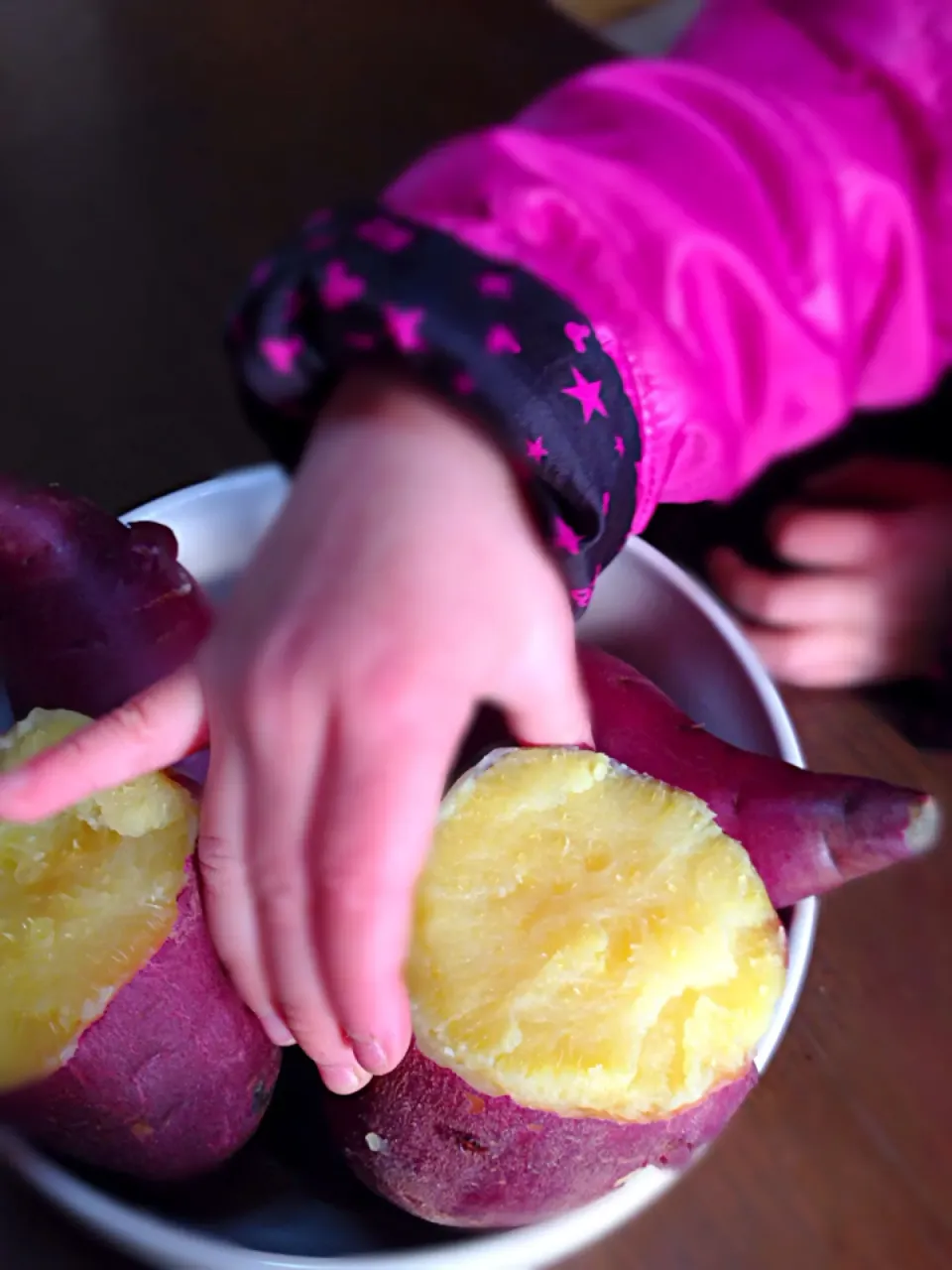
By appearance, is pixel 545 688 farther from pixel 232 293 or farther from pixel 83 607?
pixel 232 293

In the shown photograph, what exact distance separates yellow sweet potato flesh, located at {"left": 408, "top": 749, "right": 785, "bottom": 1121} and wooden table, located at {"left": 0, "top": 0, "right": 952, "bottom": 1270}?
88 millimetres

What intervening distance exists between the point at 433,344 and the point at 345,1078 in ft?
0.65

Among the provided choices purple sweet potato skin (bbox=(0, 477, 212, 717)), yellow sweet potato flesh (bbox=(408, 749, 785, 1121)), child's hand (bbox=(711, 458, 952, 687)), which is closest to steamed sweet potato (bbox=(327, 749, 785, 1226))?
yellow sweet potato flesh (bbox=(408, 749, 785, 1121))

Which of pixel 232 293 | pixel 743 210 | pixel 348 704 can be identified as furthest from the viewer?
pixel 232 293

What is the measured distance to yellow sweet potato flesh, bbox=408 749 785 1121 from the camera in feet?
0.85

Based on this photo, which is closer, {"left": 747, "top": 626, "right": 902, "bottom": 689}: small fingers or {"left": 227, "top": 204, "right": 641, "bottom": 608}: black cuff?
{"left": 227, "top": 204, "right": 641, "bottom": 608}: black cuff

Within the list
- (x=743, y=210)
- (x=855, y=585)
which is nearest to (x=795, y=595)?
(x=855, y=585)

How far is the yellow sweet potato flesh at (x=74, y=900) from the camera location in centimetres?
26

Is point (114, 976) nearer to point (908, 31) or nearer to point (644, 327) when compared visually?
point (644, 327)

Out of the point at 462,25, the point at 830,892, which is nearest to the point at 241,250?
the point at 462,25

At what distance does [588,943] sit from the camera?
0.89 ft

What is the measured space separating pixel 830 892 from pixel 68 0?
2.48 feet

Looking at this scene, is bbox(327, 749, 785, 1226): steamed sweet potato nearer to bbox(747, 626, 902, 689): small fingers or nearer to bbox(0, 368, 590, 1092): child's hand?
bbox(0, 368, 590, 1092): child's hand

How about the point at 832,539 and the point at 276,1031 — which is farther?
the point at 832,539
